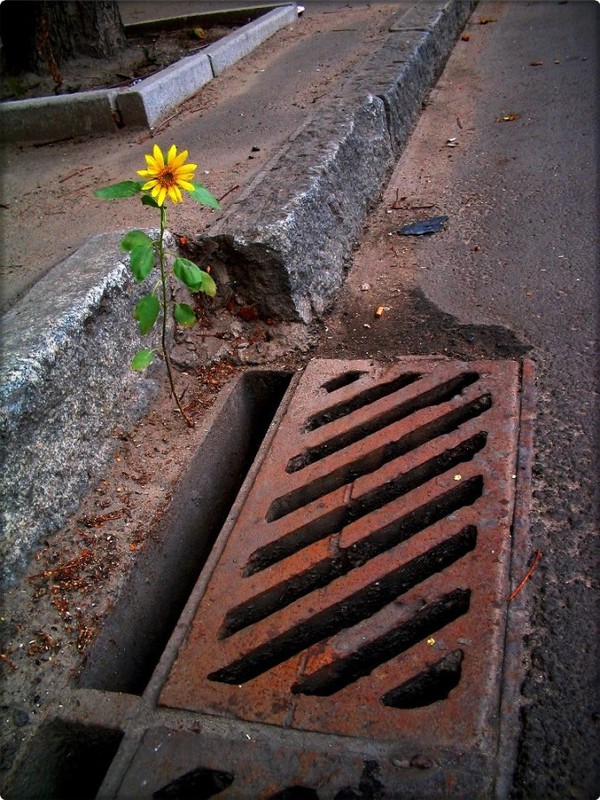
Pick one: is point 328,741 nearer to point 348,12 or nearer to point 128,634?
point 128,634

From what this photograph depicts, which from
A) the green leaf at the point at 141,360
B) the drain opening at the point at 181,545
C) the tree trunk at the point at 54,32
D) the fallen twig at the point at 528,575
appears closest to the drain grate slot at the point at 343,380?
the drain opening at the point at 181,545

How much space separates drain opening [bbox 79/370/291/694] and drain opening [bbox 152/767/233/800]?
1.02 feet

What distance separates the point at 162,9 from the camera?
5.92m

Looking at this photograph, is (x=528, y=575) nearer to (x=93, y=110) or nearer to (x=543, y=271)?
(x=543, y=271)

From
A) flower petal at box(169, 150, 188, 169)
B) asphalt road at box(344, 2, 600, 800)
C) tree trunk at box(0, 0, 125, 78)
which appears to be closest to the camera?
asphalt road at box(344, 2, 600, 800)

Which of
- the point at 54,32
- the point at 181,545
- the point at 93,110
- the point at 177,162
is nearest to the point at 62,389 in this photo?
the point at 181,545

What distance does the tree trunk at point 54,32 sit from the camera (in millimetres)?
4152

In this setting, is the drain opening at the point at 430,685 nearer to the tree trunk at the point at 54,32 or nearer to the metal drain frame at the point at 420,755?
the metal drain frame at the point at 420,755

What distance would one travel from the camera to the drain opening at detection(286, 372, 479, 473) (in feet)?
5.79

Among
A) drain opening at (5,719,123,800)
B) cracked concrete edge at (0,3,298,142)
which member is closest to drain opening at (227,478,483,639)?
drain opening at (5,719,123,800)

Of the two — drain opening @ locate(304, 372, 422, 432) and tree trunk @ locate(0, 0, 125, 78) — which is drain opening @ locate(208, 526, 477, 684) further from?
tree trunk @ locate(0, 0, 125, 78)

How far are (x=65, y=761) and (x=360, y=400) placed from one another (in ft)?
3.61

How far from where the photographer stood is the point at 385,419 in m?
1.85

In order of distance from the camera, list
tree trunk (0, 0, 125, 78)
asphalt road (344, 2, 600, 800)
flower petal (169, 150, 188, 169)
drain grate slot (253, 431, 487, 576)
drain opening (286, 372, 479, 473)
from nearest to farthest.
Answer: asphalt road (344, 2, 600, 800), drain grate slot (253, 431, 487, 576), flower petal (169, 150, 188, 169), drain opening (286, 372, 479, 473), tree trunk (0, 0, 125, 78)
